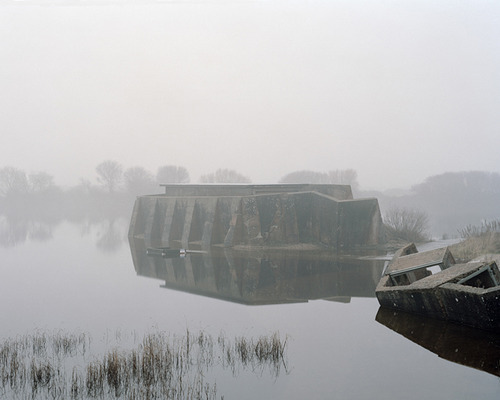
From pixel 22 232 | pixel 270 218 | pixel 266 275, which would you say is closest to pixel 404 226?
pixel 270 218

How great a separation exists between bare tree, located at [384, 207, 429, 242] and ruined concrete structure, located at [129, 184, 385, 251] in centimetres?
204

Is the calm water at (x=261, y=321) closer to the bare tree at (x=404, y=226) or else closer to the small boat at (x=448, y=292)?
the small boat at (x=448, y=292)

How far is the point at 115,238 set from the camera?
28016mm

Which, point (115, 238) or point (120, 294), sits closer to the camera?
point (120, 294)

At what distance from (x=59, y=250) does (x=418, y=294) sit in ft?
55.5

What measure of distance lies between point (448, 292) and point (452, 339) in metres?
0.80

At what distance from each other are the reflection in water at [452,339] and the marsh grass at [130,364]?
220cm

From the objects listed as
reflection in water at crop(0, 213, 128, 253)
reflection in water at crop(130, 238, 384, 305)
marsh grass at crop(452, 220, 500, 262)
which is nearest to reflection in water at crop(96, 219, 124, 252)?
reflection in water at crop(0, 213, 128, 253)

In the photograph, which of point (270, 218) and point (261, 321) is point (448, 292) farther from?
point (270, 218)

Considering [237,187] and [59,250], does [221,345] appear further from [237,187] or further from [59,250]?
[59,250]

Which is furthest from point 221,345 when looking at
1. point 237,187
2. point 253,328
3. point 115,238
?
point 115,238

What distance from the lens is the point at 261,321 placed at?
10.8 m

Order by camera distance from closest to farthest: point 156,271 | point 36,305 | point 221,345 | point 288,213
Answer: point 221,345 < point 36,305 < point 156,271 < point 288,213

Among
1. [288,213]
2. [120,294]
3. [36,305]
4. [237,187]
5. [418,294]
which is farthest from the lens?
[237,187]
